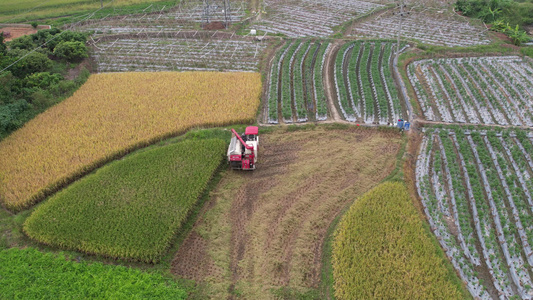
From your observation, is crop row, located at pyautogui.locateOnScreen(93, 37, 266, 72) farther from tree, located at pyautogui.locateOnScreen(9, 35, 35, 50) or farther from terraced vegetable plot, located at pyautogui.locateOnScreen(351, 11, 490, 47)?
terraced vegetable plot, located at pyautogui.locateOnScreen(351, 11, 490, 47)

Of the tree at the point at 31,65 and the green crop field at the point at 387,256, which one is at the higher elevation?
the tree at the point at 31,65

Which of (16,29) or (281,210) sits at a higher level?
(16,29)

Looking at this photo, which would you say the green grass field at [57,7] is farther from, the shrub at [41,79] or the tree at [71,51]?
the shrub at [41,79]

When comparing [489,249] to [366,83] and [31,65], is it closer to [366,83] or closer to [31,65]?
[366,83]

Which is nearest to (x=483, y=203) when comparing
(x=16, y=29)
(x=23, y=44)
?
(x=23, y=44)

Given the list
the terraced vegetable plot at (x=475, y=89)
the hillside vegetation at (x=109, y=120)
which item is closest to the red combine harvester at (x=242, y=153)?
the hillside vegetation at (x=109, y=120)

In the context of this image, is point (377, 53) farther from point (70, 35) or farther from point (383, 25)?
point (70, 35)
